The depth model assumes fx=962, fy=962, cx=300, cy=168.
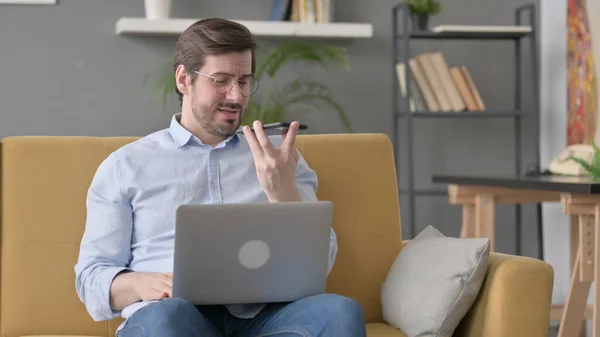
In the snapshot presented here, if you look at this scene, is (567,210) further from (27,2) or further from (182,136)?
(27,2)

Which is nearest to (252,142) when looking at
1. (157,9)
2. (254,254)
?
(254,254)

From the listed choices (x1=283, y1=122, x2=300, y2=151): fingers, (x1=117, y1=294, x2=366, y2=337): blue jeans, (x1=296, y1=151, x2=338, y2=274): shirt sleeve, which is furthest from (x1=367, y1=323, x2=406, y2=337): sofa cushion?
(x1=283, y1=122, x2=300, y2=151): fingers

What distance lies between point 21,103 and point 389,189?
7.53 feet

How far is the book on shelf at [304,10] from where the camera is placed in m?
4.38

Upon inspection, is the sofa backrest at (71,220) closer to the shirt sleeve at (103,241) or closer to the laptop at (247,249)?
the shirt sleeve at (103,241)

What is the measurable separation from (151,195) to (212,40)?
1.28ft

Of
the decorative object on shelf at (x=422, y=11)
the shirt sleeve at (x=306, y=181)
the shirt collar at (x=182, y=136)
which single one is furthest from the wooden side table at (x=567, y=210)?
the shirt collar at (x=182, y=136)

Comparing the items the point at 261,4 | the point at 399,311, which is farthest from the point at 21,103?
the point at 399,311

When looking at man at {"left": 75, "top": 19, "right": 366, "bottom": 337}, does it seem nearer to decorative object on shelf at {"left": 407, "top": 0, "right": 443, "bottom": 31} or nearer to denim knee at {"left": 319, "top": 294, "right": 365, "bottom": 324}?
denim knee at {"left": 319, "top": 294, "right": 365, "bottom": 324}

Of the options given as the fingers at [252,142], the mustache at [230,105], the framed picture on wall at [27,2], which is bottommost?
the fingers at [252,142]

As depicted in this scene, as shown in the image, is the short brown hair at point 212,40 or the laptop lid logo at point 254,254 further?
the short brown hair at point 212,40

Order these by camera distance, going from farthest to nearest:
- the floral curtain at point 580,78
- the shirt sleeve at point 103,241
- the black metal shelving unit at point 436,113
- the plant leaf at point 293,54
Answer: the black metal shelving unit at point 436,113 < the floral curtain at point 580,78 < the plant leaf at point 293,54 < the shirt sleeve at point 103,241

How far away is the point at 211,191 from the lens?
7.45ft

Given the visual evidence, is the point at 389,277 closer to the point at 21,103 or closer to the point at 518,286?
the point at 518,286
